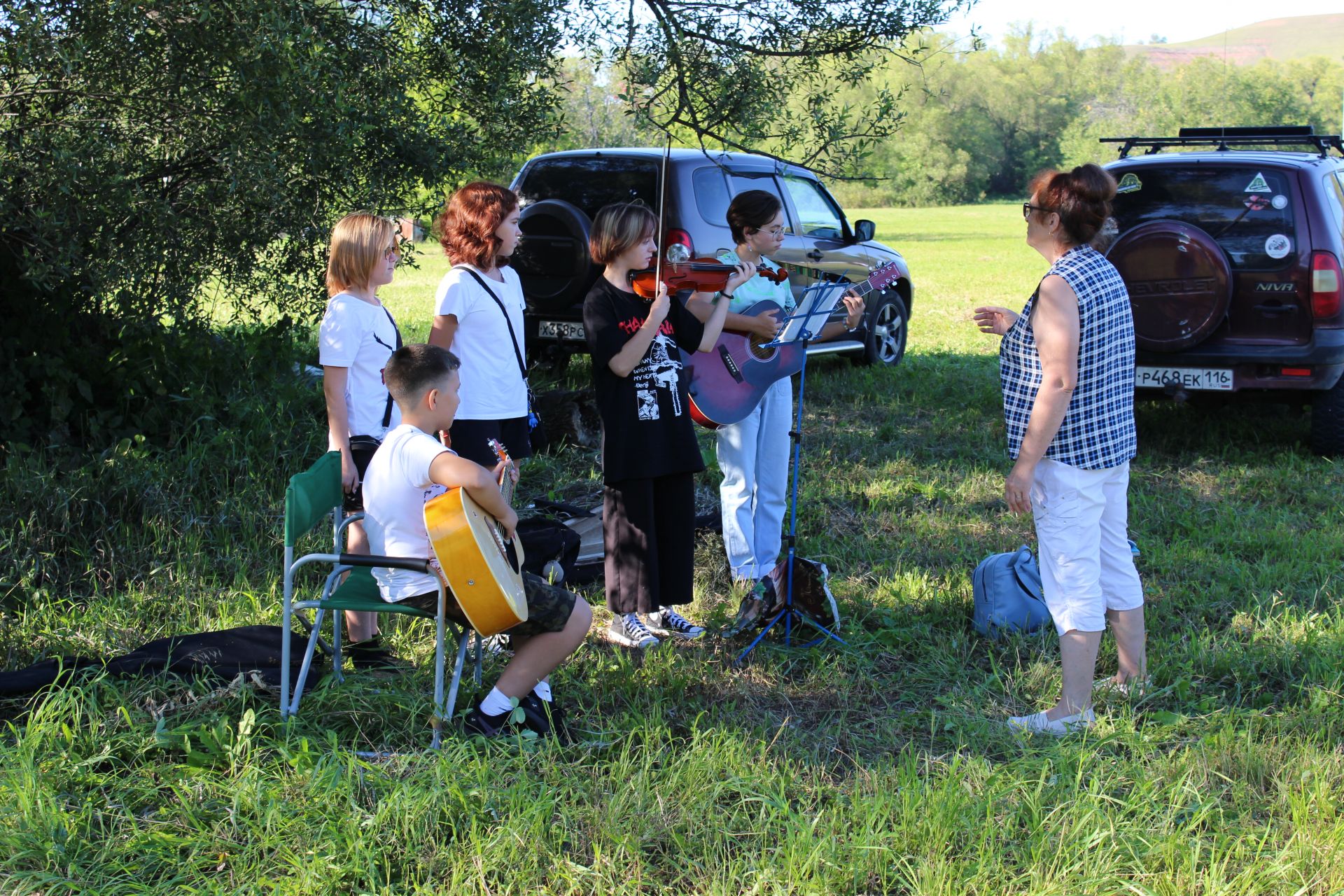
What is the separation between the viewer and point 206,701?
3586 mm

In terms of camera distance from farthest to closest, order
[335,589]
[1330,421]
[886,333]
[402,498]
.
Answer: [886,333]
[1330,421]
[335,589]
[402,498]

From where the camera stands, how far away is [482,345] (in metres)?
4.23

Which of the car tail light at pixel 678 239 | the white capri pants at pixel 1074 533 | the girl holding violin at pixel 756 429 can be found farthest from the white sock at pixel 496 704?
the car tail light at pixel 678 239

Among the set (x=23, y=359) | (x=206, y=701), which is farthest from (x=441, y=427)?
(x=23, y=359)

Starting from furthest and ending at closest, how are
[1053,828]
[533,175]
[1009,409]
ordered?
[533,175], [1009,409], [1053,828]

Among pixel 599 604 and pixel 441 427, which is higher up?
pixel 441 427

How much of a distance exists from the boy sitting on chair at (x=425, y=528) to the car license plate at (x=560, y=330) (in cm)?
468

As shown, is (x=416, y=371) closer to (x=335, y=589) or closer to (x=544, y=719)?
(x=335, y=589)

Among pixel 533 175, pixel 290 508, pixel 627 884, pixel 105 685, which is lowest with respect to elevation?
pixel 627 884

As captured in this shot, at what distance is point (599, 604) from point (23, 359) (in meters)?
3.26

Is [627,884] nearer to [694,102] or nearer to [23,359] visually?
[694,102]

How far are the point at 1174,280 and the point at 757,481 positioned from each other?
11.1ft

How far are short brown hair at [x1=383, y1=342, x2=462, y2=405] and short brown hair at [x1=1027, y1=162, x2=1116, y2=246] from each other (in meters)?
1.93

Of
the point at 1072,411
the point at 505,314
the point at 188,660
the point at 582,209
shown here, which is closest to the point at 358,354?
the point at 505,314
